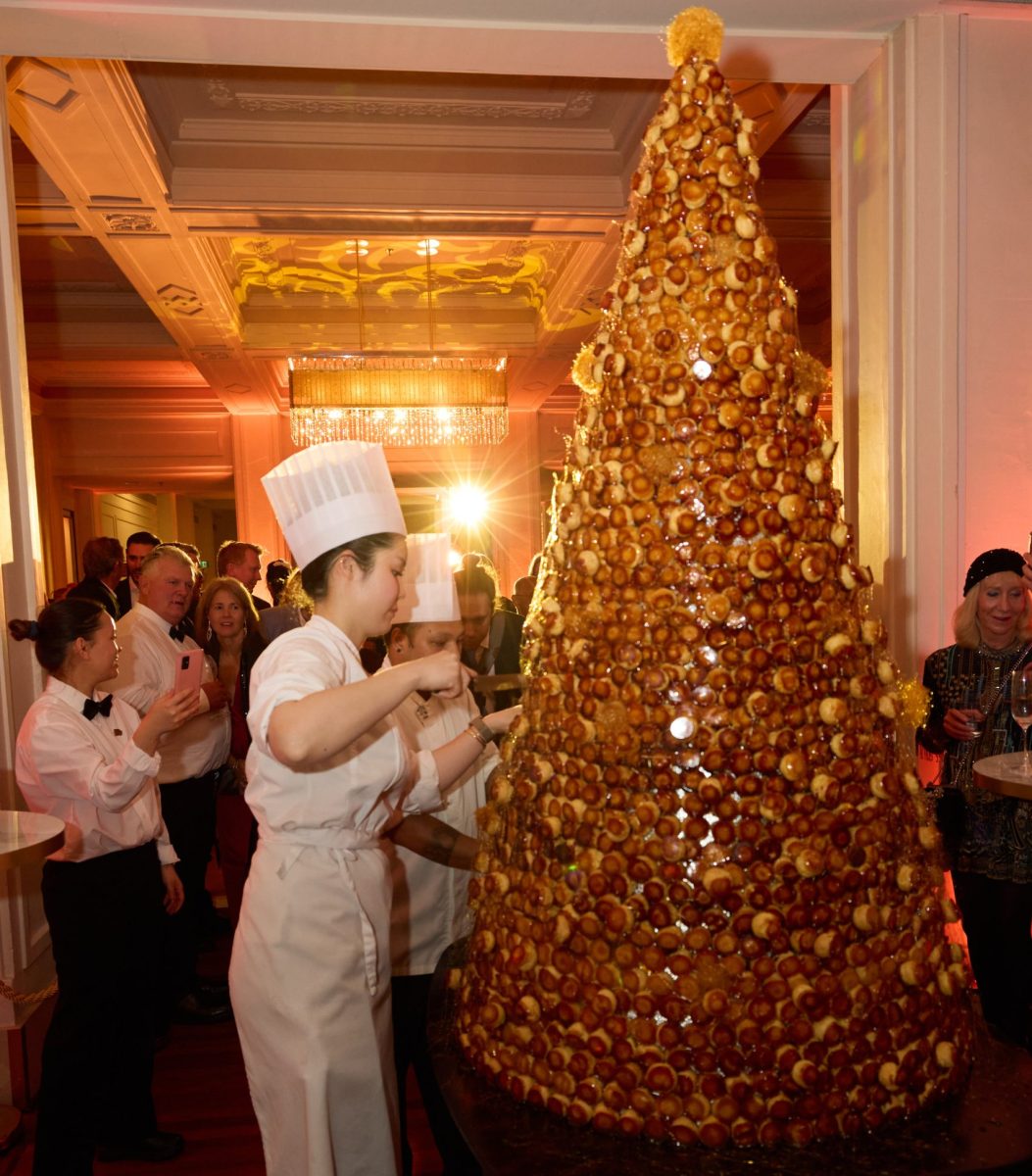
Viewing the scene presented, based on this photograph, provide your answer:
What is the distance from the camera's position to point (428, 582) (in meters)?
2.19

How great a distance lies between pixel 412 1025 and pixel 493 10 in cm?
258

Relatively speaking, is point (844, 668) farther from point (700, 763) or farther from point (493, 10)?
point (493, 10)

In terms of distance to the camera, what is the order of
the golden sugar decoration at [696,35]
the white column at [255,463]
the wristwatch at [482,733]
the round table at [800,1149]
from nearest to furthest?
the round table at [800,1149] → the golden sugar decoration at [696,35] → the wristwatch at [482,733] → the white column at [255,463]

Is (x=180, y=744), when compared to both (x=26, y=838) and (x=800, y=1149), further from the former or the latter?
(x=800, y=1149)

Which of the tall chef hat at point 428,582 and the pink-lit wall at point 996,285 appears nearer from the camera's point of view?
the tall chef hat at point 428,582

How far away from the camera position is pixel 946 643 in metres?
2.96

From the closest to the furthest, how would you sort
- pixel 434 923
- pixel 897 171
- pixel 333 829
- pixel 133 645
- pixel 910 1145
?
pixel 910 1145 → pixel 333 829 → pixel 434 923 → pixel 897 171 → pixel 133 645

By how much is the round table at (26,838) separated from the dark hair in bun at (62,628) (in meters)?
0.43

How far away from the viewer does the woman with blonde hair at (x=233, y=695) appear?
145 inches

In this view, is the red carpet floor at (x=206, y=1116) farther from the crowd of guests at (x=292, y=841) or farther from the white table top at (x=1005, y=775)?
the white table top at (x=1005, y=775)

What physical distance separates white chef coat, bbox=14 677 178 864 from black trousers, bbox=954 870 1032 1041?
222cm

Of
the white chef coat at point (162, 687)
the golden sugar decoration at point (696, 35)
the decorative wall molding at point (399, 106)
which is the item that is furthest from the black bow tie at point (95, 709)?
the decorative wall molding at point (399, 106)

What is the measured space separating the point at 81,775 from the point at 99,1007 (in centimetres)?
57

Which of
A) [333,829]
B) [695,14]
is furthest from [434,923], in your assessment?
[695,14]
